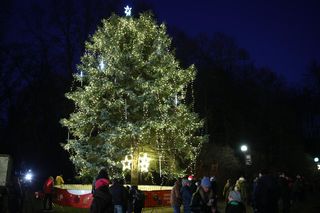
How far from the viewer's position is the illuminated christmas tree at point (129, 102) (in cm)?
2602

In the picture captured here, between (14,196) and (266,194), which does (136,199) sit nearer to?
(266,194)

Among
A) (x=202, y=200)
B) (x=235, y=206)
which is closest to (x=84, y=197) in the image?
(x=202, y=200)

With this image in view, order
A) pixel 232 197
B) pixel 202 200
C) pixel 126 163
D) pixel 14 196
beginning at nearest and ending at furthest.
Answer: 1. pixel 232 197
2. pixel 14 196
3. pixel 202 200
4. pixel 126 163

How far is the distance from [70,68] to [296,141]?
1050 inches

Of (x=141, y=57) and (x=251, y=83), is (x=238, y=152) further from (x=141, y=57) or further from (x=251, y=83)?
(x=141, y=57)

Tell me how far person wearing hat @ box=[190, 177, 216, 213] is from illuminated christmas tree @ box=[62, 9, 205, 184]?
532 inches

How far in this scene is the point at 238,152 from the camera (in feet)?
142

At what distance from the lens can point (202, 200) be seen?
11.7m

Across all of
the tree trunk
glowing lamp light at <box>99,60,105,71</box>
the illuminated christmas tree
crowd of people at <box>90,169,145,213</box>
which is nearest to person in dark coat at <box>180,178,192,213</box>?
crowd of people at <box>90,169,145,213</box>

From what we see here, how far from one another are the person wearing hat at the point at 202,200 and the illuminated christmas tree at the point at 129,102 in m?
13.5

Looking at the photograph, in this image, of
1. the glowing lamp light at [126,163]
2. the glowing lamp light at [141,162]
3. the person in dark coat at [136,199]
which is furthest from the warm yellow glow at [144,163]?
the person in dark coat at [136,199]

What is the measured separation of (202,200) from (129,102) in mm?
15534

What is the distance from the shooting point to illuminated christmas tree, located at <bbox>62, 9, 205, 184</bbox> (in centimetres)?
2602

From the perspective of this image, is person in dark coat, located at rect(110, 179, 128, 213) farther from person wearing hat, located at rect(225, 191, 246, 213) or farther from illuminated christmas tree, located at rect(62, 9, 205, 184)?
illuminated christmas tree, located at rect(62, 9, 205, 184)
